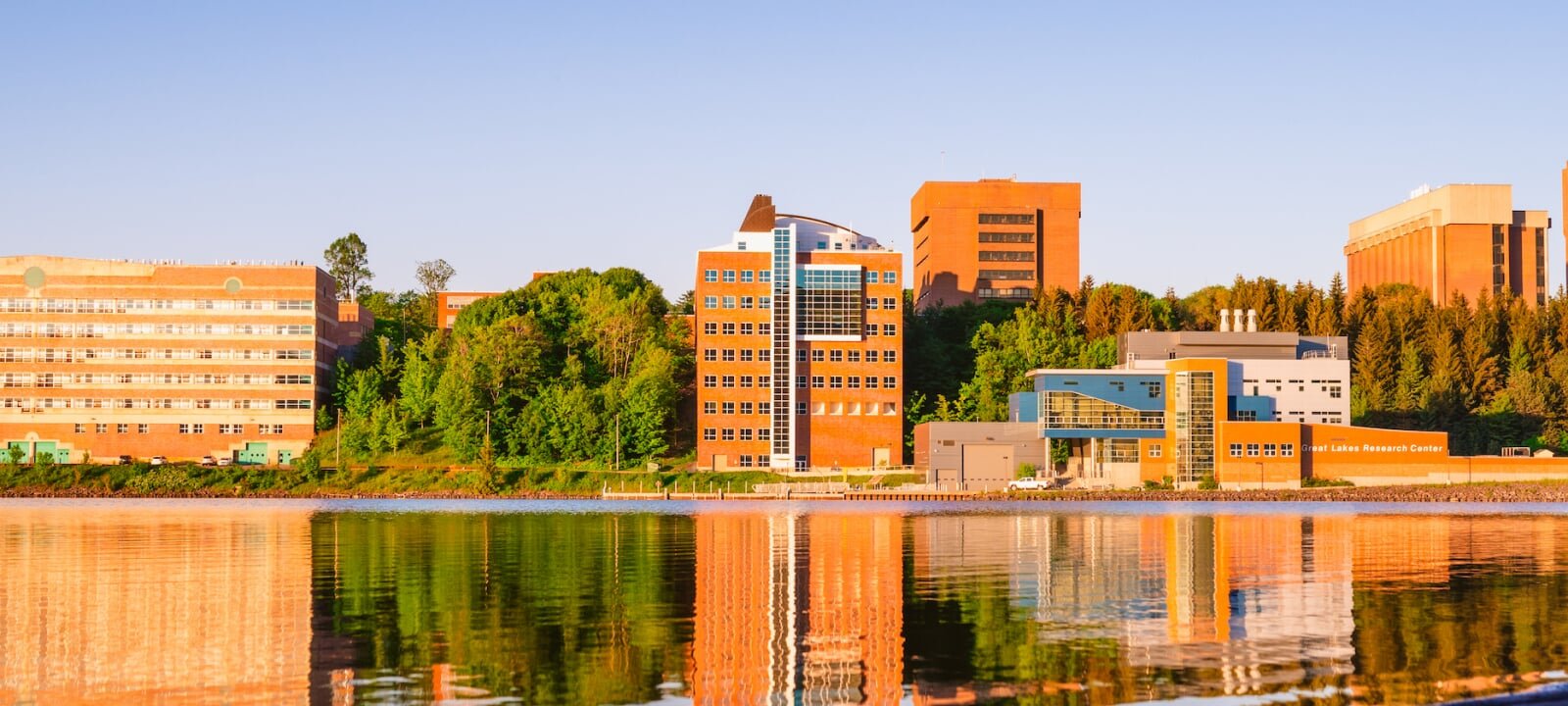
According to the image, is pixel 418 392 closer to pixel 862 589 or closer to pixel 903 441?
pixel 903 441

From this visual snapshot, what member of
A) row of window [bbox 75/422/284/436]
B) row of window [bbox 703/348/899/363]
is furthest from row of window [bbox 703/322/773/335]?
row of window [bbox 75/422/284/436]

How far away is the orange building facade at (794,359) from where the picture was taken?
167 m

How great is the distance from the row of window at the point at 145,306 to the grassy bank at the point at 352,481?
71.6 feet

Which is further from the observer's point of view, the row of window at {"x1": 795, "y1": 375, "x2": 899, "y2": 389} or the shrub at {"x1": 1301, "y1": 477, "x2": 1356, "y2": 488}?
the row of window at {"x1": 795, "y1": 375, "x2": 899, "y2": 389}

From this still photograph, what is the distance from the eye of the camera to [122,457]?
179500mm

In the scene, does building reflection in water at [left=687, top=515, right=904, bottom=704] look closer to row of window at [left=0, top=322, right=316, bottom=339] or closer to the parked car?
the parked car

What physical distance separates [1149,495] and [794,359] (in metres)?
40.5

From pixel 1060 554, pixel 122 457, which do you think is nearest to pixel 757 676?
pixel 1060 554

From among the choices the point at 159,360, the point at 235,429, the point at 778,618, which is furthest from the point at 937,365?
the point at 778,618

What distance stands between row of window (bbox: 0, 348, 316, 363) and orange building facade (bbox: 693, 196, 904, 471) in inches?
1921

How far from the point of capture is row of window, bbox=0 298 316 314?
7200 inches

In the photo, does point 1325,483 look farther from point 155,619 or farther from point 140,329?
point 155,619

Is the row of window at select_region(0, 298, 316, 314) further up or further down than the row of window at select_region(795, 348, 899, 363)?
further up

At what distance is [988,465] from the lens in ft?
517
